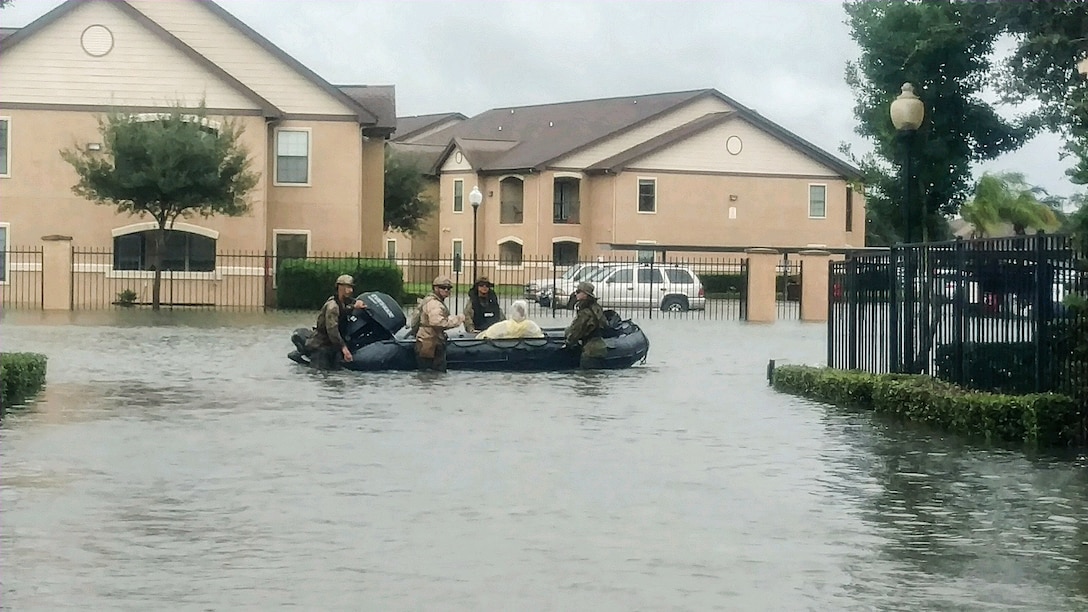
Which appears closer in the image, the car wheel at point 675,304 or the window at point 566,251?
the car wheel at point 675,304

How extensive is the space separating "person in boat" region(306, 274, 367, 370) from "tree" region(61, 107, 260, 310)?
19153 mm

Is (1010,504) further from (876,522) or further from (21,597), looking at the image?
(21,597)

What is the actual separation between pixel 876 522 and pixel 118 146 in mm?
33956

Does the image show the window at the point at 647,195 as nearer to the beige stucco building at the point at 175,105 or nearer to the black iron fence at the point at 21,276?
the beige stucco building at the point at 175,105

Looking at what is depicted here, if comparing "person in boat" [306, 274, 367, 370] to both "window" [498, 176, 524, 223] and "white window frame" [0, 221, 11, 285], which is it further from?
"window" [498, 176, 524, 223]

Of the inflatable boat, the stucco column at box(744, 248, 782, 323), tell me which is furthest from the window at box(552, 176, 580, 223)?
the inflatable boat

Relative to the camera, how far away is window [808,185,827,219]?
69.8 m

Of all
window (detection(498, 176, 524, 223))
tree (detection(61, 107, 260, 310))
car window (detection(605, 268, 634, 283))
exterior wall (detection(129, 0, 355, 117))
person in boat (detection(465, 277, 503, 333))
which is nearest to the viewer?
person in boat (detection(465, 277, 503, 333))

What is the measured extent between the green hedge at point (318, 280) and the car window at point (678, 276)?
28.4 feet

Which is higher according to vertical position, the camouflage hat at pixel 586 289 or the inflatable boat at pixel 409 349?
the camouflage hat at pixel 586 289

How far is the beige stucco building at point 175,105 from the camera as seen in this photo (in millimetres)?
46438

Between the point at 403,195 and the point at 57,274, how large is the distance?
32319 mm

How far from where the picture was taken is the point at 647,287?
163 feet

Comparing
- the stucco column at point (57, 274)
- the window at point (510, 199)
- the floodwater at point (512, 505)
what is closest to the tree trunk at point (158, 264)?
the stucco column at point (57, 274)
